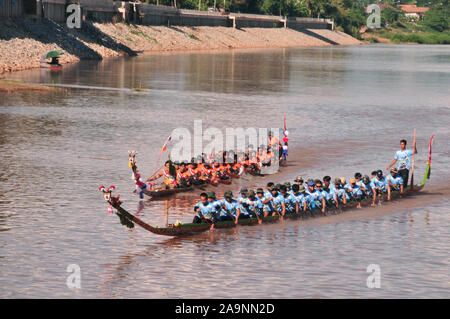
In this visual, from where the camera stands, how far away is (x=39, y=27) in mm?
95875

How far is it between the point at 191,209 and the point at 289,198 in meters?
4.42

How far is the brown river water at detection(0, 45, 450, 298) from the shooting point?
2247 centimetres

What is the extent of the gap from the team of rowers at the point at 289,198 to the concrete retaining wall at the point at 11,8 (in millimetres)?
70579

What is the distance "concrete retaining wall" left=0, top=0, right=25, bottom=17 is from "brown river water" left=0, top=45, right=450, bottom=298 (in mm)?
20104

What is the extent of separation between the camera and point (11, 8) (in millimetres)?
92562

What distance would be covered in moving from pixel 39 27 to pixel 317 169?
67.3 meters

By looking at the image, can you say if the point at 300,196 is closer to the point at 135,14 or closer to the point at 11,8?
the point at 11,8

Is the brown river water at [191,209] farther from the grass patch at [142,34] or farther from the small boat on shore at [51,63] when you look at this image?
the grass patch at [142,34]

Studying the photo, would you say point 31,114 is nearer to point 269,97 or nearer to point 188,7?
point 269,97

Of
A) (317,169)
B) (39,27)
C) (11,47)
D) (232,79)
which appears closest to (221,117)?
(317,169)

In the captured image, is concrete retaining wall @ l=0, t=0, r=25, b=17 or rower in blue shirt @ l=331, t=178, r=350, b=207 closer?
rower in blue shirt @ l=331, t=178, r=350, b=207

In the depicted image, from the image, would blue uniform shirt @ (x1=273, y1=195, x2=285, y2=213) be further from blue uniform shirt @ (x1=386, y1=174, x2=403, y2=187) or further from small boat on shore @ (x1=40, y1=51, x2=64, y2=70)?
small boat on shore @ (x1=40, y1=51, x2=64, y2=70)

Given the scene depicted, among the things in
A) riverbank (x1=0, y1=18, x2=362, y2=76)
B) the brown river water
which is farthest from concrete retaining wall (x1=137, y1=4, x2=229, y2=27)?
the brown river water
